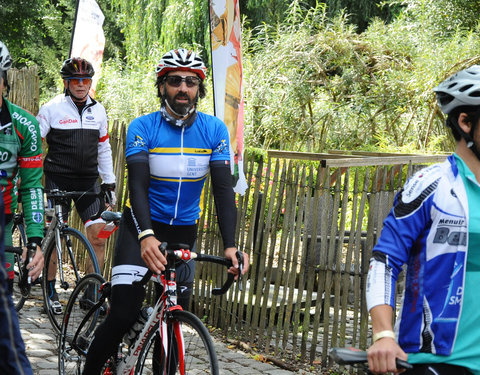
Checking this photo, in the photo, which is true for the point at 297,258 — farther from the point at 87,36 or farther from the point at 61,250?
the point at 87,36

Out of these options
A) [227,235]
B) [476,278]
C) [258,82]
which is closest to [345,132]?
[258,82]

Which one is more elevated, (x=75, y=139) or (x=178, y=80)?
(x=178, y=80)

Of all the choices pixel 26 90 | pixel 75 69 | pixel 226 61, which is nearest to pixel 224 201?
pixel 226 61

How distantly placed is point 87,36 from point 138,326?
6447 mm

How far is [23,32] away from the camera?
94.6 ft

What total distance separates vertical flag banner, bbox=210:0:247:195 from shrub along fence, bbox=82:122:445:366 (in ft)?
1.18

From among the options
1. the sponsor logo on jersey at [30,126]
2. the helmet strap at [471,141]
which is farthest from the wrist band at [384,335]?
the sponsor logo on jersey at [30,126]

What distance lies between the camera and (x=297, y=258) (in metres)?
5.70

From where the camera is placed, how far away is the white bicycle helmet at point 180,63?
409 centimetres

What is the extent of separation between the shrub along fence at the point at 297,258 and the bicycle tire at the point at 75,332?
5.73ft

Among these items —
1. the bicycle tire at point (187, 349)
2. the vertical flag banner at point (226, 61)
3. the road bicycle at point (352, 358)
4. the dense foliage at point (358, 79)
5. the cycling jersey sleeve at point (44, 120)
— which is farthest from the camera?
the dense foliage at point (358, 79)

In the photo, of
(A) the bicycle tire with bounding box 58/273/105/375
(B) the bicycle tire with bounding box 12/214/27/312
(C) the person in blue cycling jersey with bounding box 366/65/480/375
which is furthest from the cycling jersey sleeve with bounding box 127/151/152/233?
(B) the bicycle tire with bounding box 12/214/27/312

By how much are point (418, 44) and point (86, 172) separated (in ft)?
32.7

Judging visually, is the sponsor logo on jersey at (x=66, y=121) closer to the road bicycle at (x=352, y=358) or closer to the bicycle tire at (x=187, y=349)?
the bicycle tire at (x=187, y=349)
